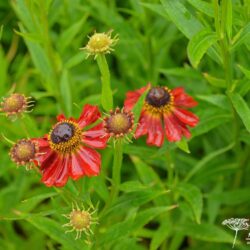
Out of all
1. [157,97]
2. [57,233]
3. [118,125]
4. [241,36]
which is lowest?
[57,233]

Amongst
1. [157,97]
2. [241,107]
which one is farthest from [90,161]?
[241,107]

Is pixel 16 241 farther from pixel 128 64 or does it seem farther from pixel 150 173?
pixel 128 64

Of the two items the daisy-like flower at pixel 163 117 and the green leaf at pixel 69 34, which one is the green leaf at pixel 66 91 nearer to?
the green leaf at pixel 69 34

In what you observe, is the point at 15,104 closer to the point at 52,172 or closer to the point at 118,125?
the point at 52,172

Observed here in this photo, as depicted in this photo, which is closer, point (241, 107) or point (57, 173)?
point (57, 173)

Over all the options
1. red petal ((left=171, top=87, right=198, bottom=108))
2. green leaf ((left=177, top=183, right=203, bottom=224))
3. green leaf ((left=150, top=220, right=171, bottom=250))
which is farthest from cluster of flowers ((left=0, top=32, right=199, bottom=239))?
green leaf ((left=150, top=220, right=171, bottom=250))

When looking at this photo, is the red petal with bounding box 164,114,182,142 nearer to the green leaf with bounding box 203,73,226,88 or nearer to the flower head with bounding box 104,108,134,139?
the green leaf with bounding box 203,73,226,88

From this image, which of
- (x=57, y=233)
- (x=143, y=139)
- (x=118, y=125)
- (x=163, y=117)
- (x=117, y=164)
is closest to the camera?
(x=118, y=125)
